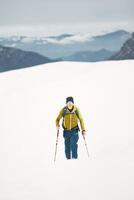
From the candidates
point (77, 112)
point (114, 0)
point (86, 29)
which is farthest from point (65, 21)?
point (77, 112)

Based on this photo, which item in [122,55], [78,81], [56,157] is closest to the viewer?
[56,157]

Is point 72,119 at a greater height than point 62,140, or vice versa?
point 72,119

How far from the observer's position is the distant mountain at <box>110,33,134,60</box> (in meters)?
4.81

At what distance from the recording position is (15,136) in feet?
13.7

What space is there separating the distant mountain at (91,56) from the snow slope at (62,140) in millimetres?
185

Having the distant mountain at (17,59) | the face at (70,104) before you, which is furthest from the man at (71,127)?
the distant mountain at (17,59)

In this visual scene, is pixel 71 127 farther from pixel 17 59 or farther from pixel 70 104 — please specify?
pixel 17 59

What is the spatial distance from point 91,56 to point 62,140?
51.3 inches

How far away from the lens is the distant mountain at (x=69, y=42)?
4711 millimetres

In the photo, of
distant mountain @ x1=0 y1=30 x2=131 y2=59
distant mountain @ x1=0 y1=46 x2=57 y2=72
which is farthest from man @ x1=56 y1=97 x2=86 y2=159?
distant mountain @ x1=0 y1=46 x2=57 y2=72

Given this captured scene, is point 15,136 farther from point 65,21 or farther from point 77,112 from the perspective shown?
point 65,21

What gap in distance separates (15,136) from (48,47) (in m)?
1.16

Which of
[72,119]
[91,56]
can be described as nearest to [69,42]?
[91,56]

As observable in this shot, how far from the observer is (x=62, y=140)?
4094 millimetres
